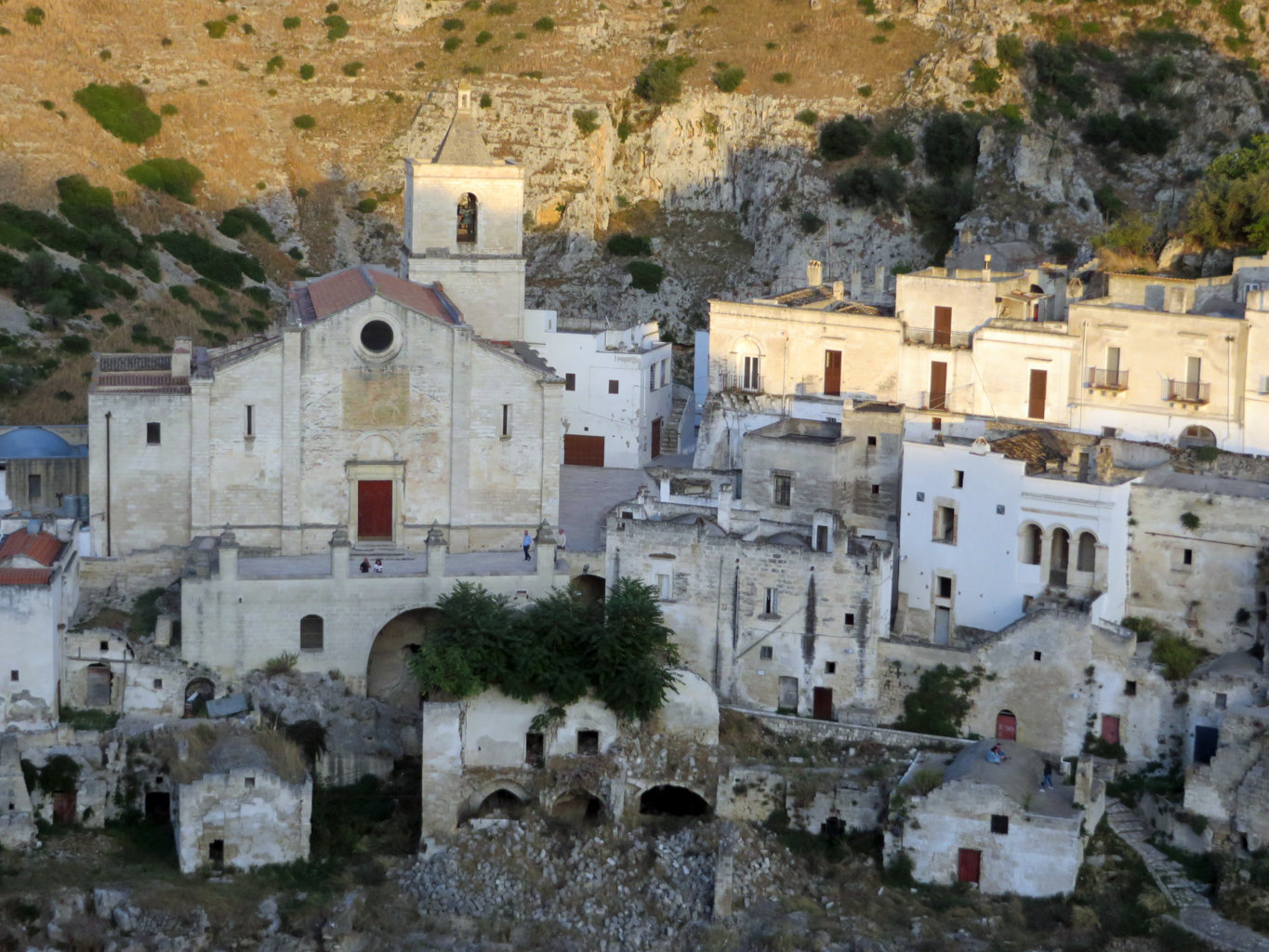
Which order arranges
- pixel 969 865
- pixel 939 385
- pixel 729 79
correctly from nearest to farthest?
pixel 969 865 < pixel 939 385 < pixel 729 79

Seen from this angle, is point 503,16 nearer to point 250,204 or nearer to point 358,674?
point 250,204

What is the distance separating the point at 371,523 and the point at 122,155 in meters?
39.5

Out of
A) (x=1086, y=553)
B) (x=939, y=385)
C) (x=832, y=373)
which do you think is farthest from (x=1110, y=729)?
(x=832, y=373)

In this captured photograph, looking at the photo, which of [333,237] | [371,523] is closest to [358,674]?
[371,523]

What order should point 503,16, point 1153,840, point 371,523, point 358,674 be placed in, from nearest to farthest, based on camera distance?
point 1153,840, point 358,674, point 371,523, point 503,16

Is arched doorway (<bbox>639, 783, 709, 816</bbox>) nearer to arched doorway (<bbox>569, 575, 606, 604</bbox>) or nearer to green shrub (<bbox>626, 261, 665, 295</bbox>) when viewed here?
arched doorway (<bbox>569, 575, 606, 604</bbox>)

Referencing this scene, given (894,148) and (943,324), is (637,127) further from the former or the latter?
(943,324)

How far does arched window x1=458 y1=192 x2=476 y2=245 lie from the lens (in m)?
59.7

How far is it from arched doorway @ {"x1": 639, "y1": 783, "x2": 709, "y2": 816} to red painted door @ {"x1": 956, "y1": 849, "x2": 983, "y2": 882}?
570 centimetres

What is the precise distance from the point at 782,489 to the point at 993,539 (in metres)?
6.14

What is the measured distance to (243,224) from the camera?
8825cm

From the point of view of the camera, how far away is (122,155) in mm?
88188

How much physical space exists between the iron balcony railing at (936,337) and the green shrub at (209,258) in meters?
32.7

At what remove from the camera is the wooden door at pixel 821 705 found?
4938cm
